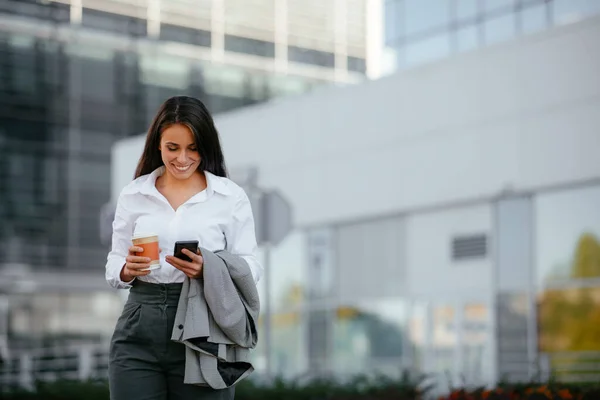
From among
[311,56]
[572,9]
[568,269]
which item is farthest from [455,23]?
[311,56]

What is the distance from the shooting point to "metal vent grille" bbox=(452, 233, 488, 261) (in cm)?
2281

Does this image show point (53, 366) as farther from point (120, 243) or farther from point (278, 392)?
point (120, 243)

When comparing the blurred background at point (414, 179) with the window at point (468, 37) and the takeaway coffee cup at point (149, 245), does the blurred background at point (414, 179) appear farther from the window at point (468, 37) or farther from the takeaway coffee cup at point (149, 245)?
the takeaway coffee cup at point (149, 245)

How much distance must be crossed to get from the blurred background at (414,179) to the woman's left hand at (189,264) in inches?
241

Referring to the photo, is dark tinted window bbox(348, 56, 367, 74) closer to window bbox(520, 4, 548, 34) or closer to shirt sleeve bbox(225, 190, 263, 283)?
window bbox(520, 4, 548, 34)

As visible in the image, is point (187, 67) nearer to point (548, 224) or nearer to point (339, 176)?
point (339, 176)

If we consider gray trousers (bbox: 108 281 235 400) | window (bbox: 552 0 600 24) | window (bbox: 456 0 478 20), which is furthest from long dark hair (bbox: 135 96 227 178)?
window (bbox: 456 0 478 20)

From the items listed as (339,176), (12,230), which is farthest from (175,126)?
(12,230)

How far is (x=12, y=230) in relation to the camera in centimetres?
4309

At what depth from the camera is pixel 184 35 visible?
38562mm

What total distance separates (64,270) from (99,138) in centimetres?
551

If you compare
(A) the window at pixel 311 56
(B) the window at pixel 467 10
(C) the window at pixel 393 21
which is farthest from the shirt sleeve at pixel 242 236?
(A) the window at pixel 311 56

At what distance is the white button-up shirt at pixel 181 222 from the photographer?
4.10 m

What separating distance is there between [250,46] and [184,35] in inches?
97.9
